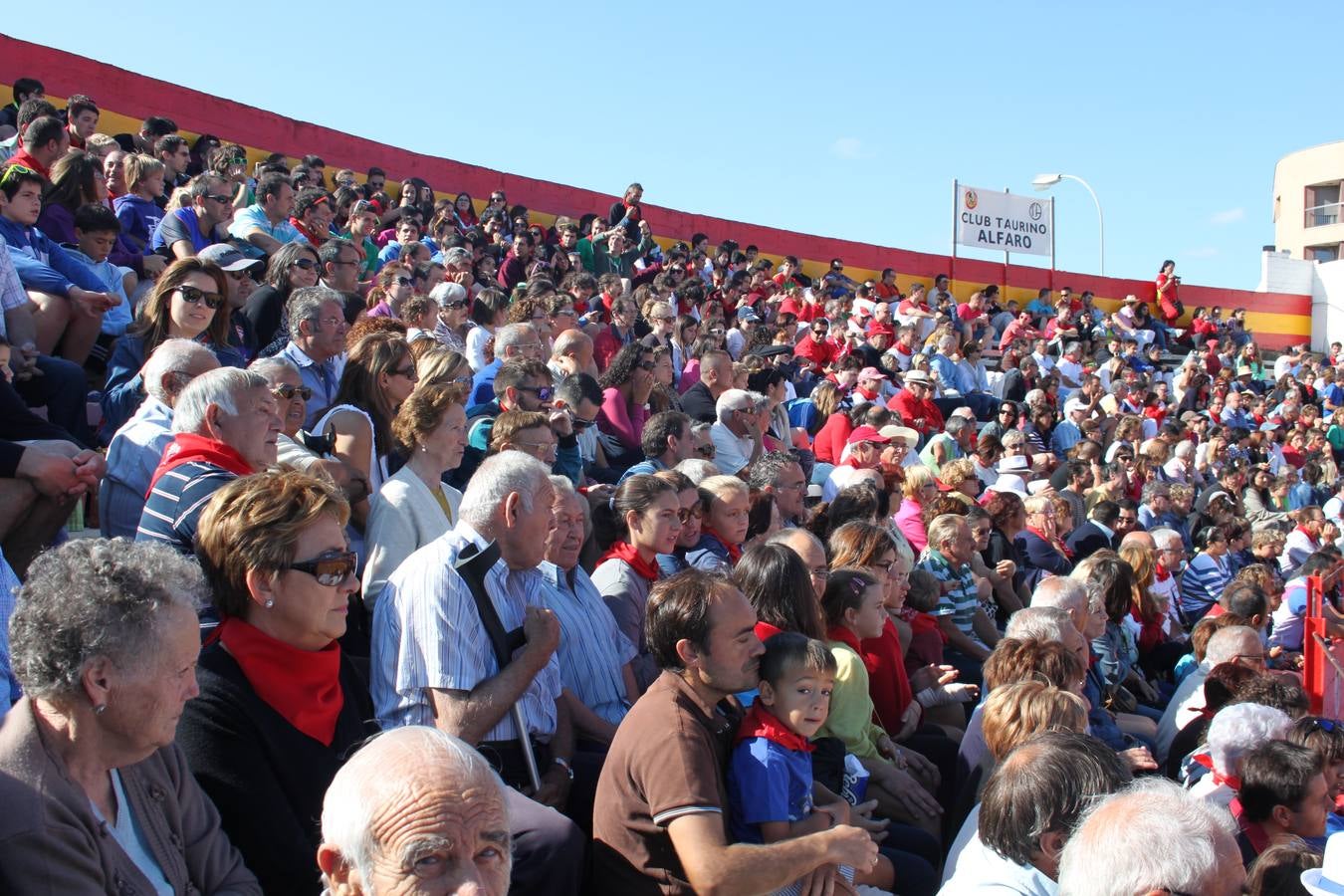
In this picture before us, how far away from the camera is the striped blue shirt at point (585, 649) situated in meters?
4.14

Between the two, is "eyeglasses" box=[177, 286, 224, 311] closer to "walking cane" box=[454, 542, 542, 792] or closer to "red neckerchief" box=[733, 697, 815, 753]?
"walking cane" box=[454, 542, 542, 792]

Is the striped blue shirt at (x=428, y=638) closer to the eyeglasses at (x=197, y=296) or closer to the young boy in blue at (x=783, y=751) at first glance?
A: the young boy in blue at (x=783, y=751)

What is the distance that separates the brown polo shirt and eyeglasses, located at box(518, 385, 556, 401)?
9.76ft

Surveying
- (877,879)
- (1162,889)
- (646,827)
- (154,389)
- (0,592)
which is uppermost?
(154,389)

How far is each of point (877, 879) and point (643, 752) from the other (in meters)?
1.14

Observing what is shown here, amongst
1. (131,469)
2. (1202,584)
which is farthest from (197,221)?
(1202,584)

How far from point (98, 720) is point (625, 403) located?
561 cm

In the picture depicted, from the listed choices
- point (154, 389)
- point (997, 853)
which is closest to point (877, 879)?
point (997, 853)

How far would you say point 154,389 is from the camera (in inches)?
163

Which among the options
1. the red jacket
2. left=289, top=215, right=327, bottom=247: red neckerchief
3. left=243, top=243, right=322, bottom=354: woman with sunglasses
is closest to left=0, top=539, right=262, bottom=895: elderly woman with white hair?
left=243, top=243, right=322, bottom=354: woman with sunglasses

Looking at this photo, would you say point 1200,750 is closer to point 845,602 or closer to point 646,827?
point 845,602

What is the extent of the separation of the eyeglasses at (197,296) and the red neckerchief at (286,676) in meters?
2.71

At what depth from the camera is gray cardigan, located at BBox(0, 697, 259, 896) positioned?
2.09m

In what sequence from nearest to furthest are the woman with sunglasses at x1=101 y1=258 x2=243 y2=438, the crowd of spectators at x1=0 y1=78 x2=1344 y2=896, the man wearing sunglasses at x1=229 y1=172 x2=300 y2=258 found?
the crowd of spectators at x1=0 y1=78 x2=1344 y2=896 < the woman with sunglasses at x1=101 y1=258 x2=243 y2=438 < the man wearing sunglasses at x1=229 y1=172 x2=300 y2=258
